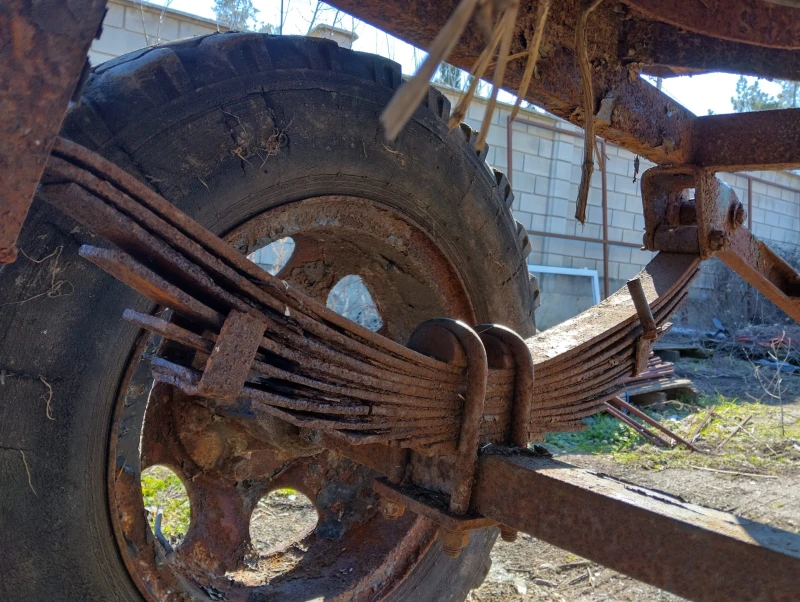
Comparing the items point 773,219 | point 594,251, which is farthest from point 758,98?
point 594,251

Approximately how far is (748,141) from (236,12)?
5597mm

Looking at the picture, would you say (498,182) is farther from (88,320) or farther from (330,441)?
(88,320)

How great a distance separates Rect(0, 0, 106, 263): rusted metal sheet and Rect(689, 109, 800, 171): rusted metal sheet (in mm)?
1690

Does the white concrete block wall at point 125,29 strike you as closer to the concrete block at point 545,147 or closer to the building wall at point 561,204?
the building wall at point 561,204

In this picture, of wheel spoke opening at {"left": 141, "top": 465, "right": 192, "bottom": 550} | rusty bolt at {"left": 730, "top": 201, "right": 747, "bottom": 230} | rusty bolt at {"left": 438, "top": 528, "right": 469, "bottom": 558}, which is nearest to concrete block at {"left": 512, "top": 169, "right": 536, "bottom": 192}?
wheel spoke opening at {"left": 141, "top": 465, "right": 192, "bottom": 550}

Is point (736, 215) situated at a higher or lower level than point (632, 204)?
lower

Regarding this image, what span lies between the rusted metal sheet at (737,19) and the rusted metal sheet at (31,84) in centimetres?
118

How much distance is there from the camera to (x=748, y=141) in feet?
6.32

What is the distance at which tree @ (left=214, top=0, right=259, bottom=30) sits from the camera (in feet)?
20.9

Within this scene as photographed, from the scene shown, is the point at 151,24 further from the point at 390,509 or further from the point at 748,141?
the point at 390,509

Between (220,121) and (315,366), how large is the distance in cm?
59

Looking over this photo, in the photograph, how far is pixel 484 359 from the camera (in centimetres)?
133

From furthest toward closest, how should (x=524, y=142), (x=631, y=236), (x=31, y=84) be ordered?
(x=631, y=236), (x=524, y=142), (x=31, y=84)

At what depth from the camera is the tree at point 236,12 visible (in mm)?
6375
